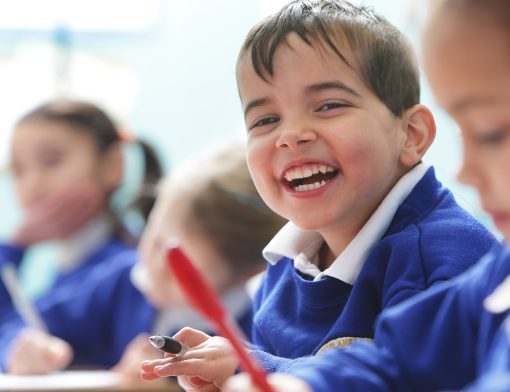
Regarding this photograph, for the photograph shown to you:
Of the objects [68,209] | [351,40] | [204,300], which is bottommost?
[68,209]

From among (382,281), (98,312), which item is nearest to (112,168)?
(98,312)

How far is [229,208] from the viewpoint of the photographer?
1097 mm

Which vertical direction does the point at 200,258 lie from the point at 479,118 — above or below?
below

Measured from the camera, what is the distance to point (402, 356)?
1.46 feet

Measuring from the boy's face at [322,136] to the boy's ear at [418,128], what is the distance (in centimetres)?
2

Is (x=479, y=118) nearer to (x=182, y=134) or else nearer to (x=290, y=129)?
(x=290, y=129)

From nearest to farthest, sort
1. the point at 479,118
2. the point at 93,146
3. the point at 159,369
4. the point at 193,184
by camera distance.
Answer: the point at 479,118
the point at 159,369
the point at 193,184
the point at 93,146

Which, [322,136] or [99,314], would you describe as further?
[99,314]

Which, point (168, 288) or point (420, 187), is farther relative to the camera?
point (168, 288)

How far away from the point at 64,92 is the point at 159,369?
54.7 inches

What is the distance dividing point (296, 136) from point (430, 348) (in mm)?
192

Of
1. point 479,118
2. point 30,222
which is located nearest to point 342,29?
point 479,118

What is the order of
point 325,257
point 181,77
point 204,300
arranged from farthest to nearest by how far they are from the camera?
point 181,77, point 325,257, point 204,300

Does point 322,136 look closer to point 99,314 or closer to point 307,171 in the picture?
point 307,171
